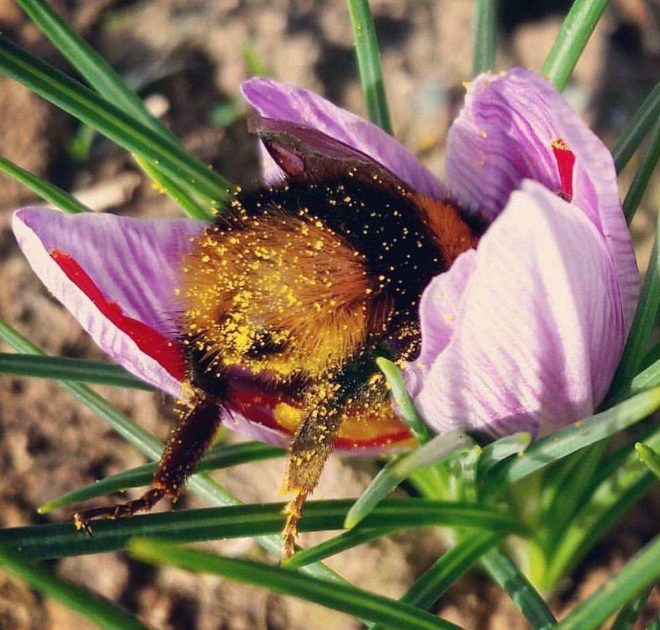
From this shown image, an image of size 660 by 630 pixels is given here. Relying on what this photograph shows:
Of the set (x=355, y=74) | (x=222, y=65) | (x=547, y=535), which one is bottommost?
(x=547, y=535)

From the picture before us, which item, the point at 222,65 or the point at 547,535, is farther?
the point at 222,65

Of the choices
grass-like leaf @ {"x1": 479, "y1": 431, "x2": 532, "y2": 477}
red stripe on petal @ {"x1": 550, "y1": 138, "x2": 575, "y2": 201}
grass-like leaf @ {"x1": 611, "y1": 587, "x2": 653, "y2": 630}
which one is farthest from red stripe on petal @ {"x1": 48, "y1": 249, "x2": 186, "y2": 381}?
grass-like leaf @ {"x1": 611, "y1": 587, "x2": 653, "y2": 630}

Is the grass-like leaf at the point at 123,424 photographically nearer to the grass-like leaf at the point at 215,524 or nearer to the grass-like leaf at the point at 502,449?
the grass-like leaf at the point at 215,524

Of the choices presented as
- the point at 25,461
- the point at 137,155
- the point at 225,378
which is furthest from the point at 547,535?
the point at 25,461

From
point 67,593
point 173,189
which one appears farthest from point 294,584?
point 173,189

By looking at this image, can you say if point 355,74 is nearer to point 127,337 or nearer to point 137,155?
point 137,155

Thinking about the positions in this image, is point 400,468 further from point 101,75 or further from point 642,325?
point 101,75
